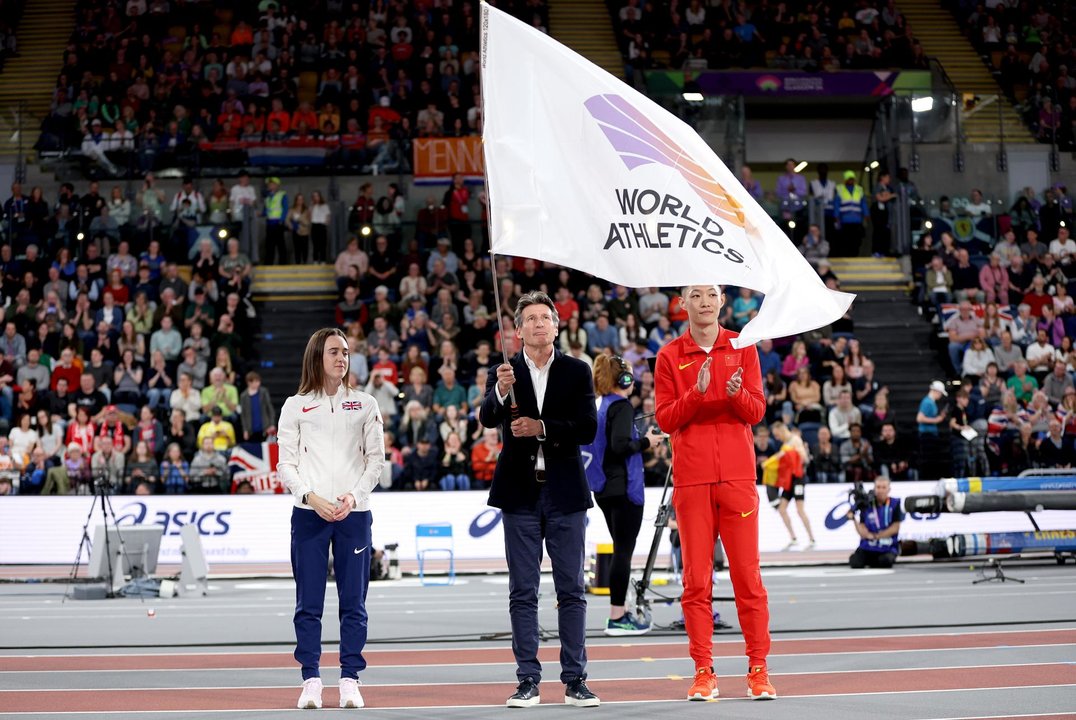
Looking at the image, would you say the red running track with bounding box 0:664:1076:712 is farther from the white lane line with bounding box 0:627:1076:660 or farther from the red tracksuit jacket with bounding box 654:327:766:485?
the white lane line with bounding box 0:627:1076:660

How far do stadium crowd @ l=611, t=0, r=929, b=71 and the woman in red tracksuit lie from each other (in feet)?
74.9

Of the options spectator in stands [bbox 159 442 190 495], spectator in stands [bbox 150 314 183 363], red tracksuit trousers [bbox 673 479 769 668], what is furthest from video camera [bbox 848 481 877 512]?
spectator in stands [bbox 150 314 183 363]

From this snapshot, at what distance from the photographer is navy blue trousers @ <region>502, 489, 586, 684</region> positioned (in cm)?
732

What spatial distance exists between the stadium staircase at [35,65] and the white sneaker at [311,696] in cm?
2376

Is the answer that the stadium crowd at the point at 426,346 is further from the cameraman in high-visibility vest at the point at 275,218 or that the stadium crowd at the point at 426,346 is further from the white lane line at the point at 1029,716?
the white lane line at the point at 1029,716

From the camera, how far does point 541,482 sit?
7426 mm

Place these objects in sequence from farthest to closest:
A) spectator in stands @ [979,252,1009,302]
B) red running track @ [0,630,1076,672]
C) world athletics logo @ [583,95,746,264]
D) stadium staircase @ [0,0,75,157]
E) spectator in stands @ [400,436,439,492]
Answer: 1. stadium staircase @ [0,0,75,157]
2. spectator in stands @ [979,252,1009,302]
3. spectator in stands @ [400,436,439,492]
4. red running track @ [0,630,1076,672]
5. world athletics logo @ [583,95,746,264]

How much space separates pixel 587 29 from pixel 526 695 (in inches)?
Result: 1103

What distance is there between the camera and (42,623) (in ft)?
40.2

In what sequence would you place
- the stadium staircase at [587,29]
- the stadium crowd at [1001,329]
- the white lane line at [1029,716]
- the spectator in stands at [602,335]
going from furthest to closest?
the stadium staircase at [587,29], the spectator in stands at [602,335], the stadium crowd at [1001,329], the white lane line at [1029,716]

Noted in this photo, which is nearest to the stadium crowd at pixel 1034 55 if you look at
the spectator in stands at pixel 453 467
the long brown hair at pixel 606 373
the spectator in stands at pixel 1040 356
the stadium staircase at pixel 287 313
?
the spectator in stands at pixel 1040 356

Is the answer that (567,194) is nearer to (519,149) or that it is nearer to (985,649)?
(519,149)

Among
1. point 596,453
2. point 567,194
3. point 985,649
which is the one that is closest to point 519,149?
point 567,194

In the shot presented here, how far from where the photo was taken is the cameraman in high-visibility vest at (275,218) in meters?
27.1
